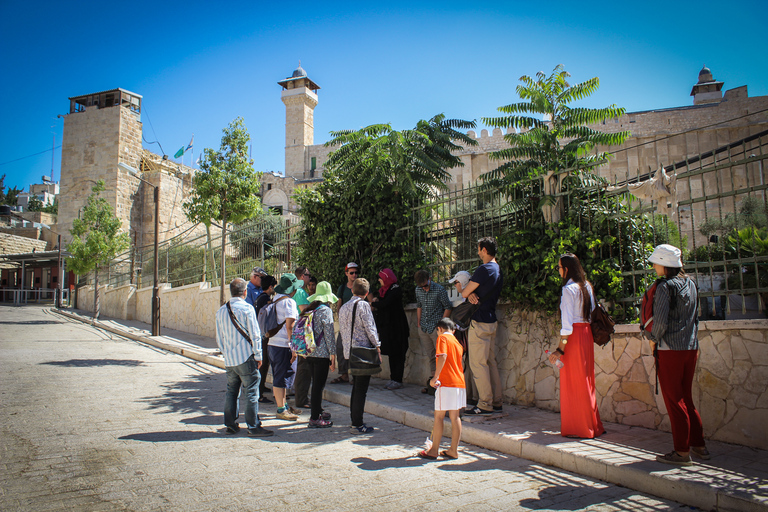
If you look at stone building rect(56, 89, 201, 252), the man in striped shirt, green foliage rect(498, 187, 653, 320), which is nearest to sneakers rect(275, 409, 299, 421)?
the man in striped shirt

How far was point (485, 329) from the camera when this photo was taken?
5.92 m

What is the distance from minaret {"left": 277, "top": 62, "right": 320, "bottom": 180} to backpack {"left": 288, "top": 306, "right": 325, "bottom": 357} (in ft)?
144

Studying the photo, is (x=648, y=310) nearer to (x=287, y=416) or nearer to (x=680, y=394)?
(x=680, y=394)

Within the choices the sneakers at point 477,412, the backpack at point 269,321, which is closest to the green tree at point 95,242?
the backpack at point 269,321

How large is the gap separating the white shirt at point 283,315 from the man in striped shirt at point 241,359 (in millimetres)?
872

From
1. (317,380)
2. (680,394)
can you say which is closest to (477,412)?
(317,380)

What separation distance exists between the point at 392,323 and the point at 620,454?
394cm

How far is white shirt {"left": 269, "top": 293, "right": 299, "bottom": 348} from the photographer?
641 centimetres

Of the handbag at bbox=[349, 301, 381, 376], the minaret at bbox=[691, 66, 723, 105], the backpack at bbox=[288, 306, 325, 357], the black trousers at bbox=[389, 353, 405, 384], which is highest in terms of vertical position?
the minaret at bbox=[691, 66, 723, 105]

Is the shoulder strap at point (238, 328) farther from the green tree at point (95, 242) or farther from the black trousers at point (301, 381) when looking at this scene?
the green tree at point (95, 242)

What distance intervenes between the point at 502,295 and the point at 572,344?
1676mm

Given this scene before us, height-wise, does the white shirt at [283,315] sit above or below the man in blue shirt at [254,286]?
below

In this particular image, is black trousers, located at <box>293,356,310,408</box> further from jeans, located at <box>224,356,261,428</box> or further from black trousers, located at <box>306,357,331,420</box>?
jeans, located at <box>224,356,261,428</box>

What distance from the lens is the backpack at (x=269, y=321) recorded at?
255 inches
